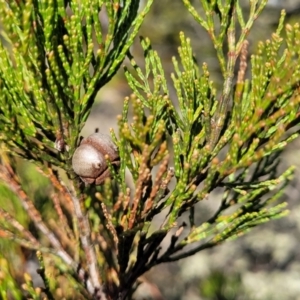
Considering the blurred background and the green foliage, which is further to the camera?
the blurred background

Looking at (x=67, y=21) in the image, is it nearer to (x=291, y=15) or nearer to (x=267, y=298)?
(x=267, y=298)

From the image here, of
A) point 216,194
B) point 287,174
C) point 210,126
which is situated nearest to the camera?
point 210,126

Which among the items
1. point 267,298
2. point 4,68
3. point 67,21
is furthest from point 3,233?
point 267,298

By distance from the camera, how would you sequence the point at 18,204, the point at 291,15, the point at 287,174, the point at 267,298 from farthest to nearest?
the point at 291,15
the point at 267,298
the point at 18,204
the point at 287,174

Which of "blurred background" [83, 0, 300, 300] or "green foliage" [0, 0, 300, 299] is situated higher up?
"blurred background" [83, 0, 300, 300]

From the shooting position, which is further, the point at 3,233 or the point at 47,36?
the point at 3,233

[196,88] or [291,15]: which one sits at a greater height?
[291,15]

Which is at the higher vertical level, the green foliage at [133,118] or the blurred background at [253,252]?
the blurred background at [253,252]

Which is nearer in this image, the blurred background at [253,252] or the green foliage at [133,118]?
the green foliage at [133,118]

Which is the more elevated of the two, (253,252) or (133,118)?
(253,252)

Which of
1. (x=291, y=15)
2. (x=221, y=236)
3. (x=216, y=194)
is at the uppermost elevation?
(x=291, y=15)

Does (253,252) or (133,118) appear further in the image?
(253,252)
